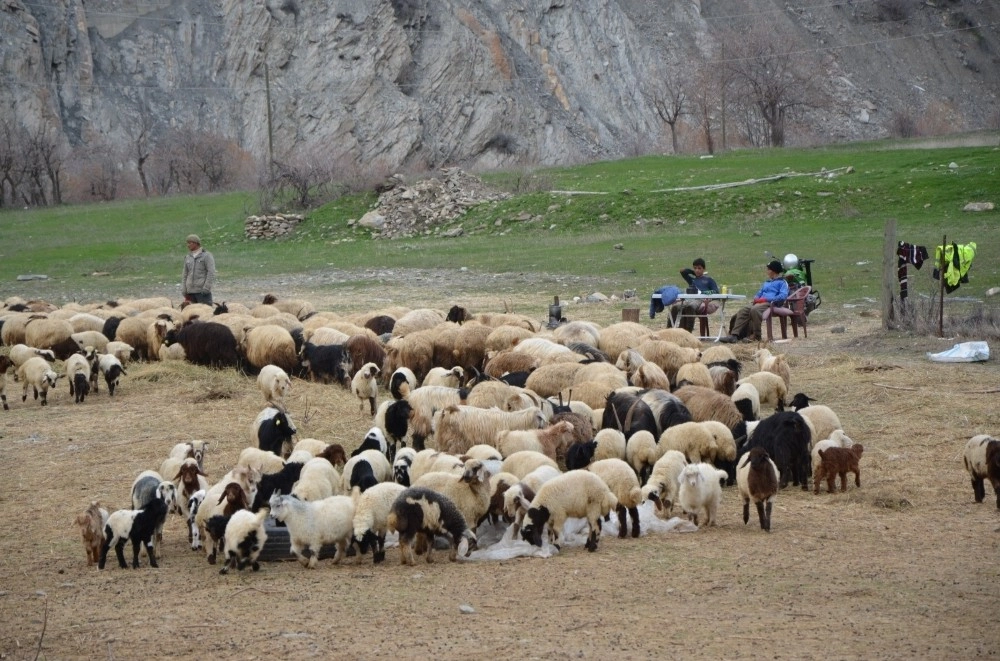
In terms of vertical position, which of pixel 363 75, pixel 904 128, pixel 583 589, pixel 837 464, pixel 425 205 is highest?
pixel 363 75

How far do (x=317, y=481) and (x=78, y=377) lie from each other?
20.1 ft

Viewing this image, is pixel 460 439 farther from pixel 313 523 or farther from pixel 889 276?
pixel 889 276

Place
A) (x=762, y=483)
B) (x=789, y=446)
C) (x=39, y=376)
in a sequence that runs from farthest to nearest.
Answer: (x=39, y=376), (x=789, y=446), (x=762, y=483)

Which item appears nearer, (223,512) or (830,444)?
(223,512)

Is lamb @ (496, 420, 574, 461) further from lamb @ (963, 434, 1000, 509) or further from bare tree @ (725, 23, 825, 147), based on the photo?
bare tree @ (725, 23, 825, 147)

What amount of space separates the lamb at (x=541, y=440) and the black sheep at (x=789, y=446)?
60.4 inches

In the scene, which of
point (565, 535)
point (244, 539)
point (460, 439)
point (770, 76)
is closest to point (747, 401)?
point (460, 439)

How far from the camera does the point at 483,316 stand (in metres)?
15.1

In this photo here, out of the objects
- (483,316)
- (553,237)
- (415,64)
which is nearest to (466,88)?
(415,64)

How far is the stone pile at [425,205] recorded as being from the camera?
36375 millimetres

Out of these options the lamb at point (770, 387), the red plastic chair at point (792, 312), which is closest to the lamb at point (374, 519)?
the lamb at point (770, 387)

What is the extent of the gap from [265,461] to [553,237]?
24.1 m

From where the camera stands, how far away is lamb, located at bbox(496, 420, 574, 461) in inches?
366

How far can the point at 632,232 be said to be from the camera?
1267 inches
